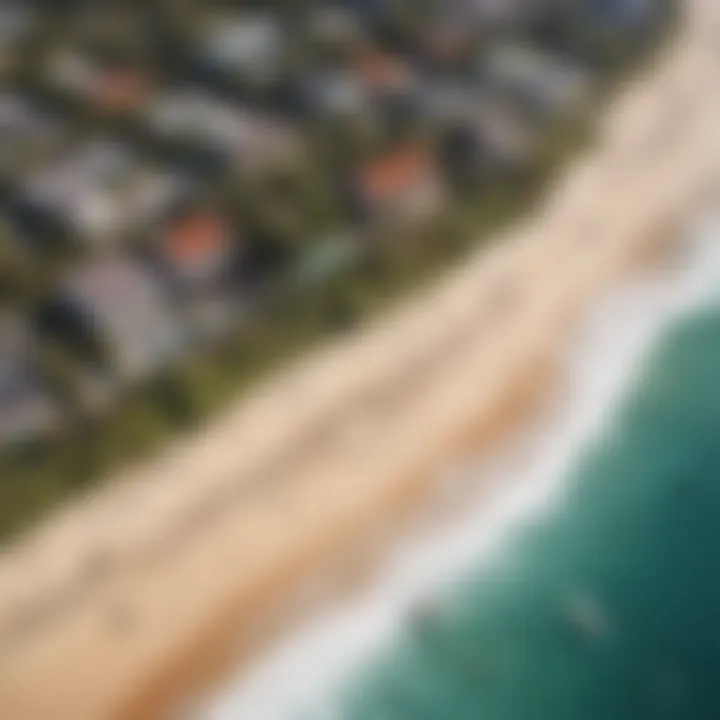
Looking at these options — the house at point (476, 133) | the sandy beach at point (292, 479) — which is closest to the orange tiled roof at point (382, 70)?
the house at point (476, 133)

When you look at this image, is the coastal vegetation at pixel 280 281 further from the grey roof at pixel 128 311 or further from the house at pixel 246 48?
the house at pixel 246 48

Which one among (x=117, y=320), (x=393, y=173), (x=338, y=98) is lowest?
(x=117, y=320)

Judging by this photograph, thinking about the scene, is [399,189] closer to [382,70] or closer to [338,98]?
[338,98]

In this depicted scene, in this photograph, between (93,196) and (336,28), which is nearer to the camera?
(93,196)

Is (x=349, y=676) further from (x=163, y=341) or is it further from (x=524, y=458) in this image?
(x=163, y=341)

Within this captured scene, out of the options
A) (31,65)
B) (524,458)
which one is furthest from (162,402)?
(31,65)

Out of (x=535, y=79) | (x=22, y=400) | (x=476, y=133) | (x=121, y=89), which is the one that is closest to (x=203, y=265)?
(x=22, y=400)

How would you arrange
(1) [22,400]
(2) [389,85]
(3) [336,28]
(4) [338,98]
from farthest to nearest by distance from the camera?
(3) [336,28]
(2) [389,85]
(4) [338,98]
(1) [22,400]
